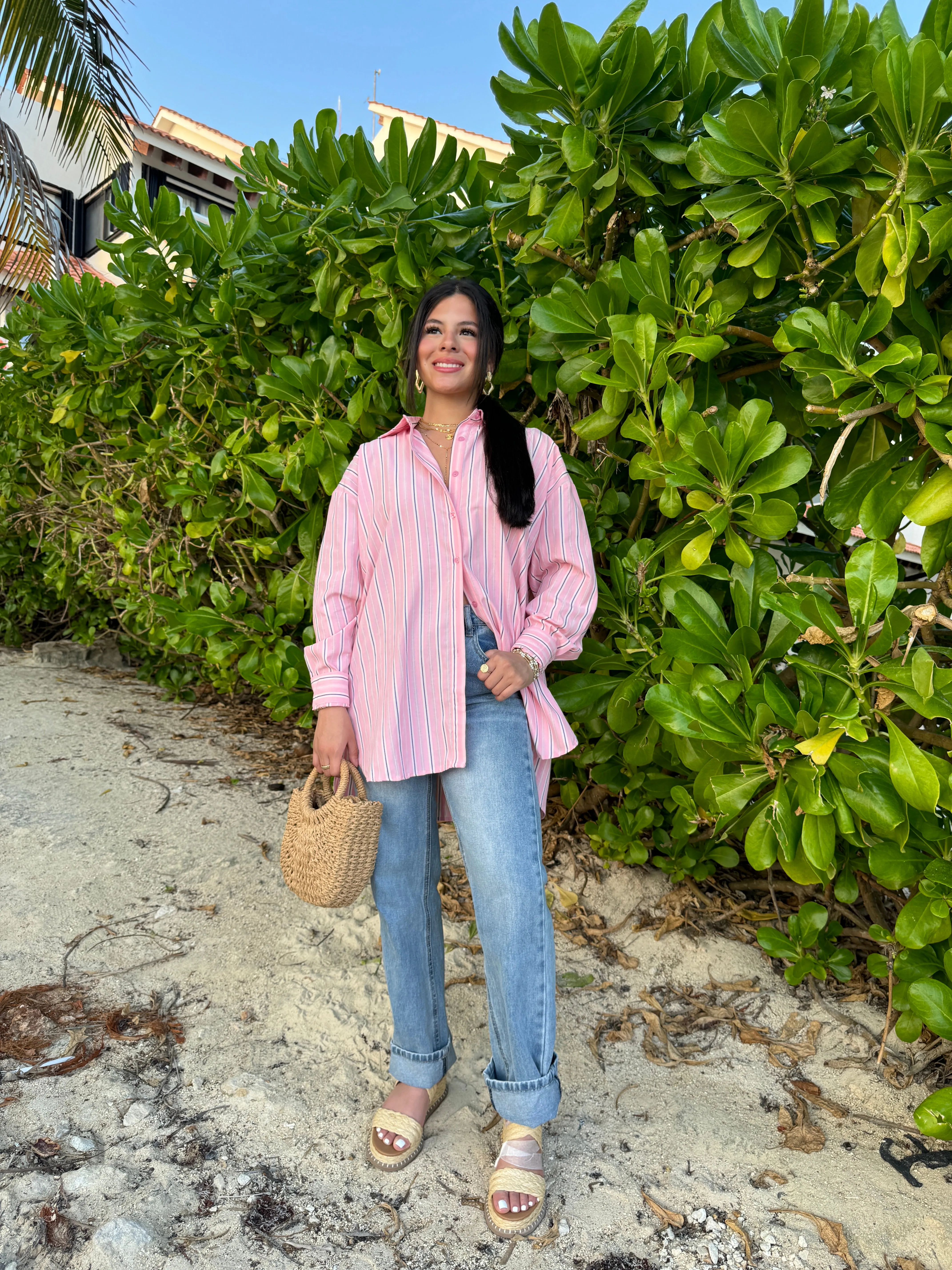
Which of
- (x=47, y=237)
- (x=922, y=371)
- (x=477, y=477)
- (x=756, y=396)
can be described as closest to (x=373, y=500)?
(x=477, y=477)

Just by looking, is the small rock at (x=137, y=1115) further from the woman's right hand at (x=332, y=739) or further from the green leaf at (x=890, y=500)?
the green leaf at (x=890, y=500)

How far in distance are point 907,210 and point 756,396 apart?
0.60 metres

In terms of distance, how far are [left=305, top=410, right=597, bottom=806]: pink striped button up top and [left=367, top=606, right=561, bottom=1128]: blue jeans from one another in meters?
0.04

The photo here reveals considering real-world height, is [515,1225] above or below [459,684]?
below

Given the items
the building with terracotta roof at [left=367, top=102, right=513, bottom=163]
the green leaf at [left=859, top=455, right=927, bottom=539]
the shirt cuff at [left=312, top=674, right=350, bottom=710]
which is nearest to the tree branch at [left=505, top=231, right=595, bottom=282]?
the green leaf at [left=859, top=455, right=927, bottom=539]

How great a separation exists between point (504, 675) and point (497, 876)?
1.37ft

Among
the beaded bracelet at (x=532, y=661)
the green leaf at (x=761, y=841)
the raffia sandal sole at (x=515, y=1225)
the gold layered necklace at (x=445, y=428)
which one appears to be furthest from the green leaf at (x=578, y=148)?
the raffia sandal sole at (x=515, y=1225)

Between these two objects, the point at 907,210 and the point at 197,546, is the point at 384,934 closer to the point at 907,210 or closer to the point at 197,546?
the point at 907,210

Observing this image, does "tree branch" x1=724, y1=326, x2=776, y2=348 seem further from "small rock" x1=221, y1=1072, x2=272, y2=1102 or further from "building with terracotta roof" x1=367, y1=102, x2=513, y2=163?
"building with terracotta roof" x1=367, y1=102, x2=513, y2=163

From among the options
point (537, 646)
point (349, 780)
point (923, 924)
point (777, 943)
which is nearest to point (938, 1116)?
point (923, 924)

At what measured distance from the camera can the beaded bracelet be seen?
1.79m

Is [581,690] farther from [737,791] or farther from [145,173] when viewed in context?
[145,173]

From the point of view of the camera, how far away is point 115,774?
3723mm

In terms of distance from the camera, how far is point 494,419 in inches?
76.0
